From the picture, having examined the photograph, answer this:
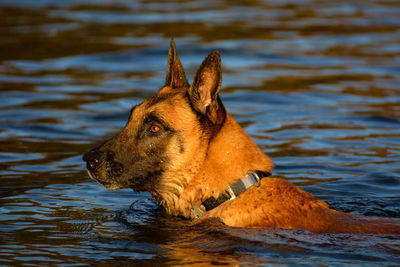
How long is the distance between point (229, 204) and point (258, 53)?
40.2ft

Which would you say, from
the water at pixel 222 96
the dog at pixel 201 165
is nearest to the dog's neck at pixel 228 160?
the dog at pixel 201 165

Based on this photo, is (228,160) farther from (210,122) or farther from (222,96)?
(222,96)

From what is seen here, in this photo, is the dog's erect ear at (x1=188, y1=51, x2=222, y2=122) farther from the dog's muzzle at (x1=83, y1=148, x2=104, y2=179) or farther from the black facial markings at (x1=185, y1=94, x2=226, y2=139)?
the dog's muzzle at (x1=83, y1=148, x2=104, y2=179)

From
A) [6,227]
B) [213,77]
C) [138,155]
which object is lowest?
[6,227]

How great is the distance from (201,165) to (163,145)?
1.44 feet

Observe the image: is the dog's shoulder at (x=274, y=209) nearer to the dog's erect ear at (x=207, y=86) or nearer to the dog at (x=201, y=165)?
the dog at (x=201, y=165)

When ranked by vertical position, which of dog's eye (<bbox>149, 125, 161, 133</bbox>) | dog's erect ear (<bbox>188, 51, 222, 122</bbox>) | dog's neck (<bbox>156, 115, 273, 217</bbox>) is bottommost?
dog's neck (<bbox>156, 115, 273, 217</bbox>)

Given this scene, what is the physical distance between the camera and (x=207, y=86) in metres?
7.10

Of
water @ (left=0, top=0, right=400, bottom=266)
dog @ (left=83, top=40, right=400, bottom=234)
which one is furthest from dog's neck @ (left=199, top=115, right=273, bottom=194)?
water @ (left=0, top=0, right=400, bottom=266)

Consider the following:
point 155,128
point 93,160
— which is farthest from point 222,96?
point 93,160

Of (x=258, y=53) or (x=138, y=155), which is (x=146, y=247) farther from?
(x=258, y=53)

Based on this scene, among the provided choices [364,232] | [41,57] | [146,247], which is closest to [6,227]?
[146,247]

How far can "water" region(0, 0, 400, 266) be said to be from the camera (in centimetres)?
688

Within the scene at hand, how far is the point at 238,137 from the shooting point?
723 centimetres
